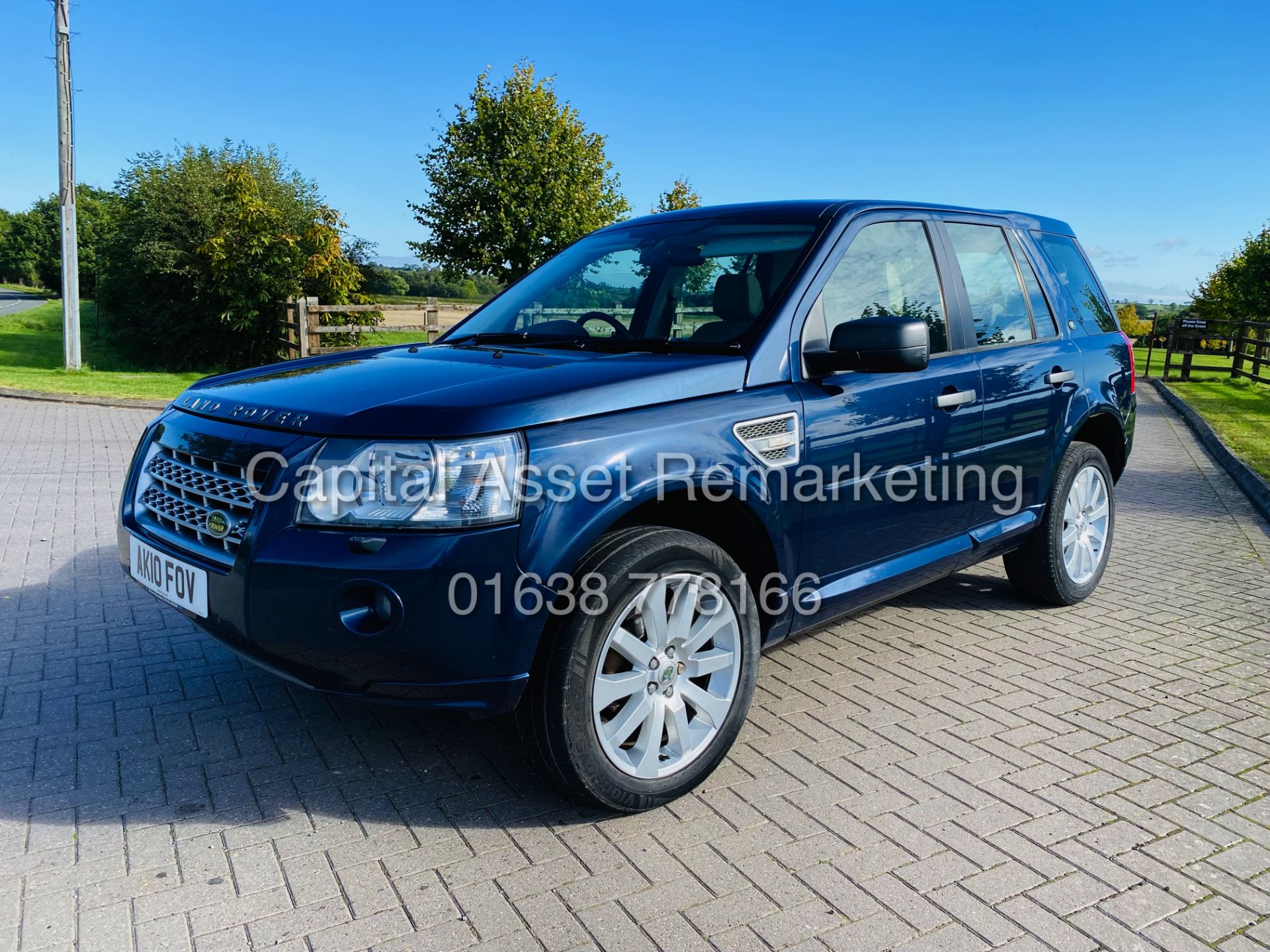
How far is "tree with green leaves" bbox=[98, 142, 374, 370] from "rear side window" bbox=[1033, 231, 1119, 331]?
1574 centimetres

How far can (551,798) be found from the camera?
3043 millimetres

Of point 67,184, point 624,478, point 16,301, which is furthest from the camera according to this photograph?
point 16,301

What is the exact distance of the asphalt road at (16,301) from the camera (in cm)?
4369

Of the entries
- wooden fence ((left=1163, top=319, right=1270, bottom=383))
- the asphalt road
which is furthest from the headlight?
the asphalt road

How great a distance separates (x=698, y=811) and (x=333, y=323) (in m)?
17.7

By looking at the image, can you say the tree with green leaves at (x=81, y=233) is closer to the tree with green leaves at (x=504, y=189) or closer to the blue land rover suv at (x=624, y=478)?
the tree with green leaves at (x=504, y=189)

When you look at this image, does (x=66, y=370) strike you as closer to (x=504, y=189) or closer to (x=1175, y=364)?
(x=504, y=189)

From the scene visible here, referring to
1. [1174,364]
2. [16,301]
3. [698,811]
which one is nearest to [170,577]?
[698,811]

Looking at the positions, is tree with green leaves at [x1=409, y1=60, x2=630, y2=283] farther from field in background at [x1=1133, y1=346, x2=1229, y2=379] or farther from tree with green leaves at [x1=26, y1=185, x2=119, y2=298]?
field in background at [x1=1133, y1=346, x2=1229, y2=379]

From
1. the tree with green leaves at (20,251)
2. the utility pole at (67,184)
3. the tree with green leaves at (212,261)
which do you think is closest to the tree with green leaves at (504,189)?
the tree with green leaves at (212,261)

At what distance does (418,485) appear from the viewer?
2.53m

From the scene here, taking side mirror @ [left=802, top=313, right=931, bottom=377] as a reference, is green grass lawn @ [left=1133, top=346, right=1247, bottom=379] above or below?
above

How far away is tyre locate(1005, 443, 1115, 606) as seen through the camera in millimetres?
4703

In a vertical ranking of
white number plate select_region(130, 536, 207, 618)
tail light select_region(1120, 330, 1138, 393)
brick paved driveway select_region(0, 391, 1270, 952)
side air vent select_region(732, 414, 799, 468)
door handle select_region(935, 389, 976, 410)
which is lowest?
brick paved driveway select_region(0, 391, 1270, 952)
